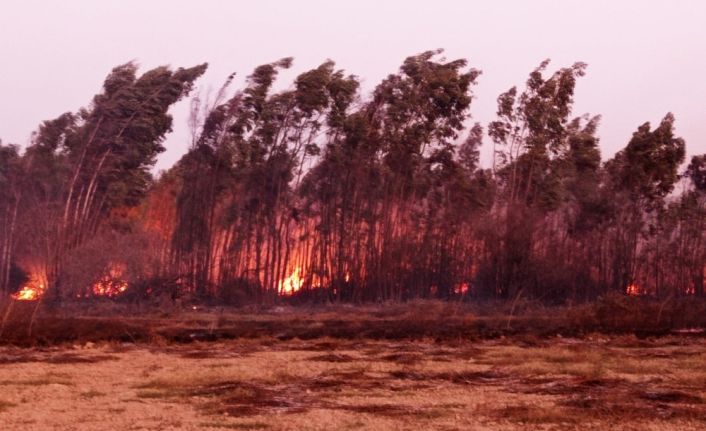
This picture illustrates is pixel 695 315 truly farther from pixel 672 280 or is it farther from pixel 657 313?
pixel 672 280

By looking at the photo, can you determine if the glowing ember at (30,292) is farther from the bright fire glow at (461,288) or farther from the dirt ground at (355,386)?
the bright fire glow at (461,288)

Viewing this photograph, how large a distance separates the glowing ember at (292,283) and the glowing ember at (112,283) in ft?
18.2

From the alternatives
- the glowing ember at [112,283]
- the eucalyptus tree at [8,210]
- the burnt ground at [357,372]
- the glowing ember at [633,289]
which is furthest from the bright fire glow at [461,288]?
the eucalyptus tree at [8,210]

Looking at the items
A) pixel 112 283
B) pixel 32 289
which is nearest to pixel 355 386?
pixel 112 283

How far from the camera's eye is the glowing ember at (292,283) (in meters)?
32.9

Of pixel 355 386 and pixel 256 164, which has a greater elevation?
pixel 256 164

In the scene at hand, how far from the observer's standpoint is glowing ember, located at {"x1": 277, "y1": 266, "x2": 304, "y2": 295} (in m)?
32.9

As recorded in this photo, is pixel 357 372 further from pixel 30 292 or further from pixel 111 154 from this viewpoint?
pixel 111 154

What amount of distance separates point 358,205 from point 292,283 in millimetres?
3733

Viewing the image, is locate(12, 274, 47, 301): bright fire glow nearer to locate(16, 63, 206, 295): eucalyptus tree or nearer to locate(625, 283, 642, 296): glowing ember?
locate(16, 63, 206, 295): eucalyptus tree

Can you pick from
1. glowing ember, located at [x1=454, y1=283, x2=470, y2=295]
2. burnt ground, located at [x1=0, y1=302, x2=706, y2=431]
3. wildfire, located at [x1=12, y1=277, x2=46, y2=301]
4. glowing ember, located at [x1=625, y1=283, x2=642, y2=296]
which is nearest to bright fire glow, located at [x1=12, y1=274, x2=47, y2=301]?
wildfire, located at [x1=12, y1=277, x2=46, y2=301]

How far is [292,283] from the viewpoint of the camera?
3325cm

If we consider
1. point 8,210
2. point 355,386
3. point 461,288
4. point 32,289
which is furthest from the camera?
point 8,210

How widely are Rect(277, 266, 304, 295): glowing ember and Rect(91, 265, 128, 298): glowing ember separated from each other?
5.55 metres
